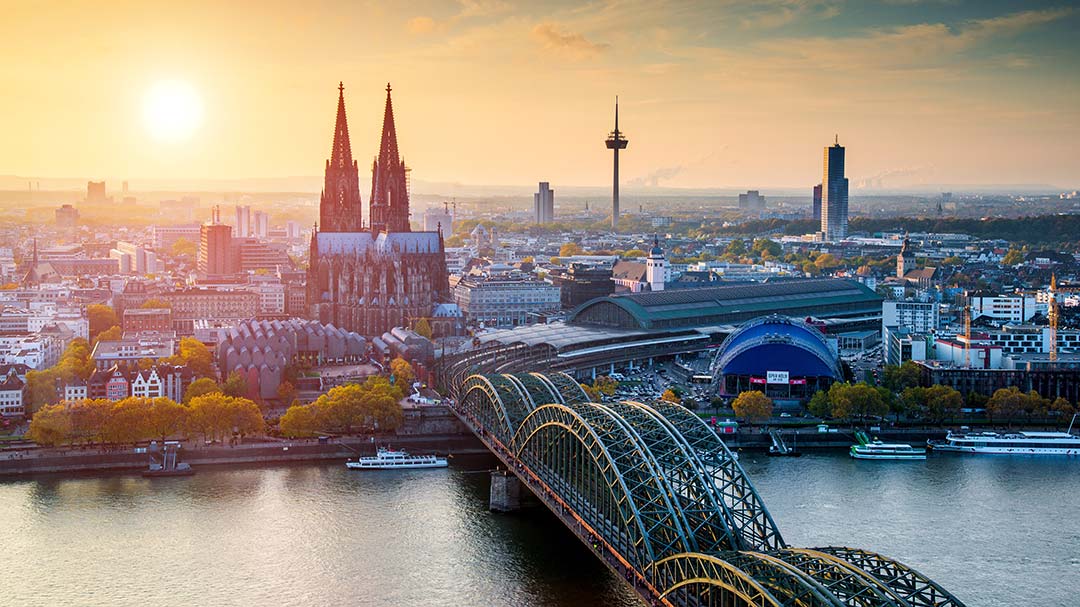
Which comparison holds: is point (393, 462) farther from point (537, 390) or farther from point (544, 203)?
point (544, 203)

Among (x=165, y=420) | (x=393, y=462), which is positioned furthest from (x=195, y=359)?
(x=393, y=462)


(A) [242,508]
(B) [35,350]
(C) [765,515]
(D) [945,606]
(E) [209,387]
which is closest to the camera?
(D) [945,606]

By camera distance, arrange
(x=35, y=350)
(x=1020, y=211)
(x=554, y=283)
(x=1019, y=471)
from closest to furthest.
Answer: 1. (x=1019, y=471)
2. (x=35, y=350)
3. (x=554, y=283)
4. (x=1020, y=211)

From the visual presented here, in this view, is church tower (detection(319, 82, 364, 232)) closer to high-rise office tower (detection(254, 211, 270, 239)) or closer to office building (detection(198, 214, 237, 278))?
office building (detection(198, 214, 237, 278))

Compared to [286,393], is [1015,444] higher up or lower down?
lower down

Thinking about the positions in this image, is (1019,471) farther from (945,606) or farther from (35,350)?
(35,350)

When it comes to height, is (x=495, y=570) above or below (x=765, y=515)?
below

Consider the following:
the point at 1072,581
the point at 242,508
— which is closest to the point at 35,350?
the point at 242,508
